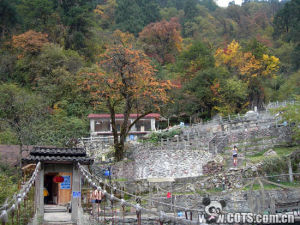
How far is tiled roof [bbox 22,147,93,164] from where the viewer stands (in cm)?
1117

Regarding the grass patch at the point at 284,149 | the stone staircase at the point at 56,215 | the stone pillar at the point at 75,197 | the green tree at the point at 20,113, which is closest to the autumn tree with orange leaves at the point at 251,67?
the grass patch at the point at 284,149

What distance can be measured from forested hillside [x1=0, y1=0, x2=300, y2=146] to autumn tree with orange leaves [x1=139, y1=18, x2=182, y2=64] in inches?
6.3

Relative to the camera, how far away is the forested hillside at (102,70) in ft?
105

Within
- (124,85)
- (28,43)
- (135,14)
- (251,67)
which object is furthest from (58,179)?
(135,14)

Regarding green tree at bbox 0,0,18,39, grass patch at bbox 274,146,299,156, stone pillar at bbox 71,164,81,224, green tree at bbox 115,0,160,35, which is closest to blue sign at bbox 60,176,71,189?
stone pillar at bbox 71,164,81,224

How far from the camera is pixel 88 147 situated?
34.1m

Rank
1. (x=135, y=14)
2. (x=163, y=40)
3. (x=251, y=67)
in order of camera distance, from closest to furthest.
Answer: (x=251, y=67) → (x=163, y=40) → (x=135, y=14)

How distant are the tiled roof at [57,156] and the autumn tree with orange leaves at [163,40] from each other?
47.9 meters

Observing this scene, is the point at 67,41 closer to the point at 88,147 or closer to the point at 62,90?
the point at 62,90

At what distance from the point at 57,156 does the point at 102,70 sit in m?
28.4

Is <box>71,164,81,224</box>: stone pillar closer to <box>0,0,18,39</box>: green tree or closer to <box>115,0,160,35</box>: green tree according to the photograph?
<box>0,0,18,39</box>: green tree

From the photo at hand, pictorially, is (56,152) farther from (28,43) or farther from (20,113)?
(28,43)

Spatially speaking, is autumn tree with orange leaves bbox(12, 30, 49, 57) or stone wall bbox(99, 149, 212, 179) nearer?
stone wall bbox(99, 149, 212, 179)

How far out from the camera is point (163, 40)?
6056 centimetres
